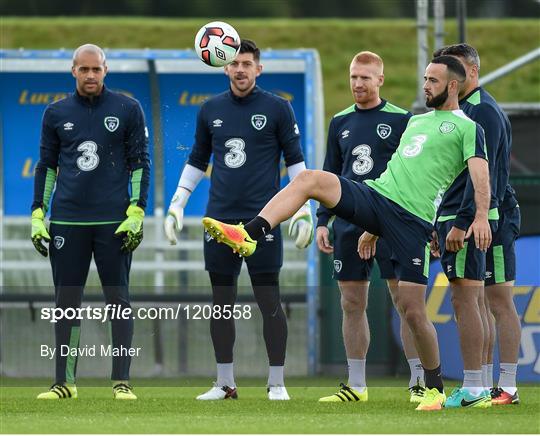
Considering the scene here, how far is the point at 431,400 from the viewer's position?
A: 7.72m

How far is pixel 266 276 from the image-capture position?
8.78 m

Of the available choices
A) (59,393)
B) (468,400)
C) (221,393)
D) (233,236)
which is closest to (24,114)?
(59,393)

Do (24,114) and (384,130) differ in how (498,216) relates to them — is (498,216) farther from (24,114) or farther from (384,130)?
(24,114)

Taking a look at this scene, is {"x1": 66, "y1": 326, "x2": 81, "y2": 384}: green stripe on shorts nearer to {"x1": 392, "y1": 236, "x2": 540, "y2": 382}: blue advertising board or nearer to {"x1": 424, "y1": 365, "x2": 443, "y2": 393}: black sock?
{"x1": 424, "y1": 365, "x2": 443, "y2": 393}: black sock

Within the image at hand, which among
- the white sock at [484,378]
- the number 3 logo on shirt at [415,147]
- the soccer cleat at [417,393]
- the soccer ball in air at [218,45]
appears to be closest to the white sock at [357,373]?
the soccer cleat at [417,393]

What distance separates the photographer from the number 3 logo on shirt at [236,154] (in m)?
8.80

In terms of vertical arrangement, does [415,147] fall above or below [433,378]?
above

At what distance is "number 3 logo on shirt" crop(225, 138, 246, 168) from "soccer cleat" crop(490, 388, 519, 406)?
2.12m

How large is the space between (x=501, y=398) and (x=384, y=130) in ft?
5.83

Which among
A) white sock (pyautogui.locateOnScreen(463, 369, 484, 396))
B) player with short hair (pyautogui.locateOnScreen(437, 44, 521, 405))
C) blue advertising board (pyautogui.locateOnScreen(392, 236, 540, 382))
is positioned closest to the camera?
white sock (pyautogui.locateOnScreen(463, 369, 484, 396))

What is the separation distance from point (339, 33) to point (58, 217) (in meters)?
24.3

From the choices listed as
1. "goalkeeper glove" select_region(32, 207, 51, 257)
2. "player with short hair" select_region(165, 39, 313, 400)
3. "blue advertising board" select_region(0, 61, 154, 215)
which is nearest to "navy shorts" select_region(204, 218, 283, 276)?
"player with short hair" select_region(165, 39, 313, 400)

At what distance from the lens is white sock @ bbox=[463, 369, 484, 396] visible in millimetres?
7840

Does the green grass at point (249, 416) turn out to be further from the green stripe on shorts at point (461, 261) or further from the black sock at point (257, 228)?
the black sock at point (257, 228)
